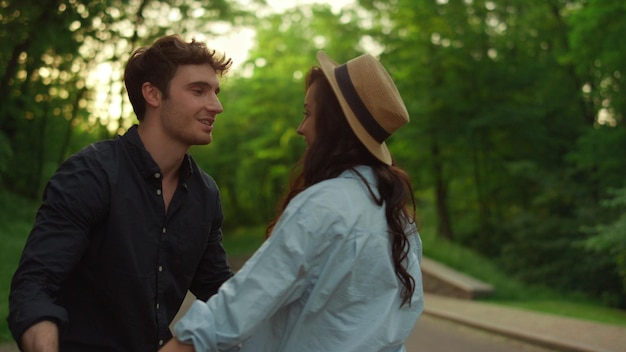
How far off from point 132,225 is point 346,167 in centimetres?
70

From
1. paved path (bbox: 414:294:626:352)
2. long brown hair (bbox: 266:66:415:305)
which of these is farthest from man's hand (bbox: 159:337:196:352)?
paved path (bbox: 414:294:626:352)

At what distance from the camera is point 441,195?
85.7ft

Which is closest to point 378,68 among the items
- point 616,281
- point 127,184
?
point 127,184

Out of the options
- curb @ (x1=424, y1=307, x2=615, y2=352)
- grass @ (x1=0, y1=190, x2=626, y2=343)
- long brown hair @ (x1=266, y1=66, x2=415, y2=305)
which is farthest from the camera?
grass @ (x1=0, y1=190, x2=626, y2=343)

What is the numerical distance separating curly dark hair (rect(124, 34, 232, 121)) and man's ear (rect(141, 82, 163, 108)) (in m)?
0.01

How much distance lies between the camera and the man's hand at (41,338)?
2004 mm

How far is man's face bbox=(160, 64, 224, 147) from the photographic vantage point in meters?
2.53

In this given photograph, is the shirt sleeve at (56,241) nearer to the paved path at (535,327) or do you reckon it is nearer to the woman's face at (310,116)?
the woman's face at (310,116)

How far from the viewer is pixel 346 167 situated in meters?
2.15

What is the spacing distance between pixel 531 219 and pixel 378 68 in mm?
22381

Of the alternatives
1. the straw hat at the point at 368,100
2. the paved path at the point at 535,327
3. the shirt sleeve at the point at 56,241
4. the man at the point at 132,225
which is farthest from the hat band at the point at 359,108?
the paved path at the point at 535,327

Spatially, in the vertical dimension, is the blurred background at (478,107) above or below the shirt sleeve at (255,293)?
below

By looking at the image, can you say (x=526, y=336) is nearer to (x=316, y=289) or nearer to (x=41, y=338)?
(x=316, y=289)

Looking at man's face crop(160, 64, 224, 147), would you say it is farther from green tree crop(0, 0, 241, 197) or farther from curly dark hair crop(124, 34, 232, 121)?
green tree crop(0, 0, 241, 197)
